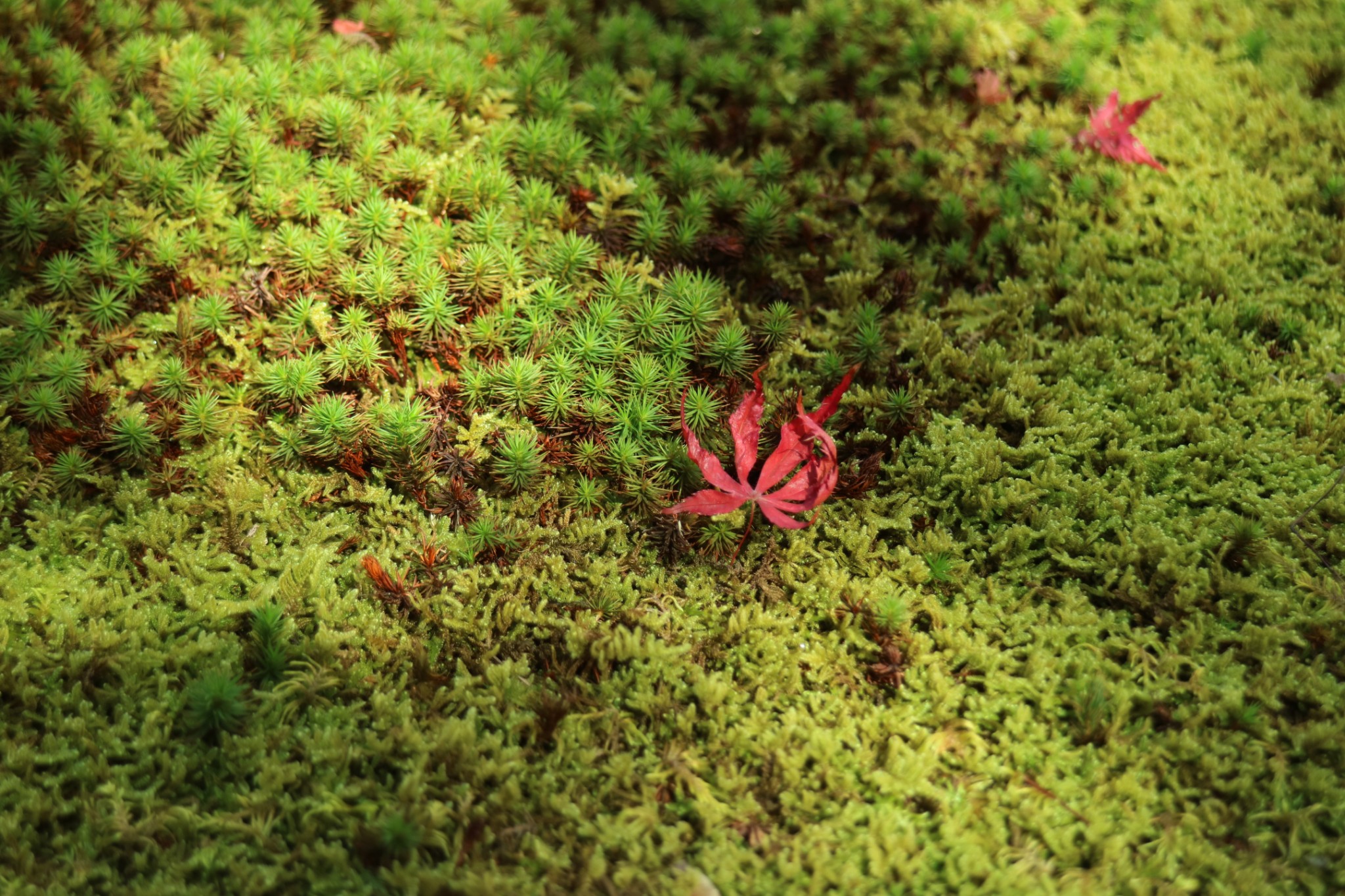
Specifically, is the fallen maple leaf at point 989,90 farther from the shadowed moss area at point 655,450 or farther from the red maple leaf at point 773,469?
the red maple leaf at point 773,469

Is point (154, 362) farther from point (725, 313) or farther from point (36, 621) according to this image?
point (725, 313)

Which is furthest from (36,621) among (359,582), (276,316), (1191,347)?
(1191,347)

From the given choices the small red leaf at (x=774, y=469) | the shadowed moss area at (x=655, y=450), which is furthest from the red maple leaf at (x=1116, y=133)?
the small red leaf at (x=774, y=469)

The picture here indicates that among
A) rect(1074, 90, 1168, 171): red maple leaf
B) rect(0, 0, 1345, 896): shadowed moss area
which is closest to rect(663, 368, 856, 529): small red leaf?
rect(0, 0, 1345, 896): shadowed moss area

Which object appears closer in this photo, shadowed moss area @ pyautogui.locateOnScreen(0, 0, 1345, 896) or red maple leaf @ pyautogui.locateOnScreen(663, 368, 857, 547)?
shadowed moss area @ pyautogui.locateOnScreen(0, 0, 1345, 896)

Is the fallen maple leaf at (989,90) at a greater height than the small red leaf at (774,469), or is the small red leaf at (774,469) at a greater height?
the fallen maple leaf at (989,90)

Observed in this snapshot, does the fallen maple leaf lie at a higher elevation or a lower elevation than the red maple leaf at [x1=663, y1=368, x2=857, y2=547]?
higher

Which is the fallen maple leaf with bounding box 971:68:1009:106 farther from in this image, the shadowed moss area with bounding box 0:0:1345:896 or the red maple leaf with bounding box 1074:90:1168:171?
the red maple leaf with bounding box 1074:90:1168:171
